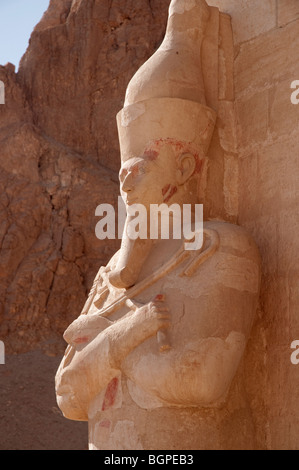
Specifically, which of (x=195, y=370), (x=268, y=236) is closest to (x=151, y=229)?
(x=268, y=236)

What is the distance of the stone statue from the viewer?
11.6ft

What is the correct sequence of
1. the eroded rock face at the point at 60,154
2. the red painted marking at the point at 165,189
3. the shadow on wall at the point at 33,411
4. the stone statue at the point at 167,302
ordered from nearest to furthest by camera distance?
the stone statue at the point at 167,302
the red painted marking at the point at 165,189
the shadow on wall at the point at 33,411
the eroded rock face at the point at 60,154

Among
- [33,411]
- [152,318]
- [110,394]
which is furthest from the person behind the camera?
[33,411]

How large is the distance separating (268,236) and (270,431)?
1.01m

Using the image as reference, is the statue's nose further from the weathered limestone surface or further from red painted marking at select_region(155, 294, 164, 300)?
the weathered limestone surface

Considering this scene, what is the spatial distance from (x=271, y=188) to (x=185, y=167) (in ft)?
1.58

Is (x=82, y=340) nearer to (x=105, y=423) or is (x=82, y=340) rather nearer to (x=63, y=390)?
(x=63, y=390)

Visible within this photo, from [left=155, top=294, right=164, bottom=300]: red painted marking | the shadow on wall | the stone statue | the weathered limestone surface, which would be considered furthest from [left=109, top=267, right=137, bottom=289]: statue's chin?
the weathered limestone surface

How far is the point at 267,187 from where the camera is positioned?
4.18 m

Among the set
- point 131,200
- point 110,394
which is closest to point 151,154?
point 131,200

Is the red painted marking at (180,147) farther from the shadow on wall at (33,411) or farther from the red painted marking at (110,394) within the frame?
the shadow on wall at (33,411)

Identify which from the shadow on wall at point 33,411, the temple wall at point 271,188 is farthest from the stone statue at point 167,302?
the shadow on wall at point 33,411

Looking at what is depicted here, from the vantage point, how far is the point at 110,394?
3795 mm

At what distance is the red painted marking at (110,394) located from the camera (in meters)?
3.78
